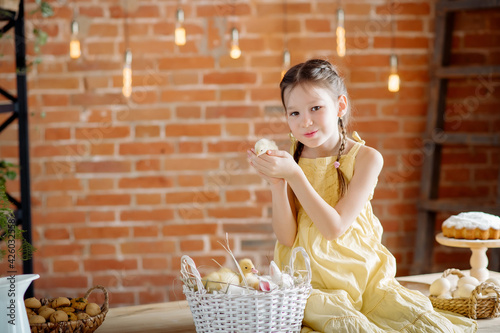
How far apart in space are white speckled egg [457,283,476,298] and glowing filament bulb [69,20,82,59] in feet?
5.59

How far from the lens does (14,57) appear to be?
8.73ft

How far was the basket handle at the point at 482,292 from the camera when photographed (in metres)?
1.77

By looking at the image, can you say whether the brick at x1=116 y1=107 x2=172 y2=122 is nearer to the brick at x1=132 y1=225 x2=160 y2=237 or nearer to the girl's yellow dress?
the brick at x1=132 y1=225 x2=160 y2=237

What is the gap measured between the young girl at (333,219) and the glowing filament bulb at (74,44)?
1169 mm

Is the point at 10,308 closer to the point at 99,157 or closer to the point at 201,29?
the point at 99,157

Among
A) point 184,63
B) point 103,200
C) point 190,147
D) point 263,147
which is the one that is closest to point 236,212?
point 190,147

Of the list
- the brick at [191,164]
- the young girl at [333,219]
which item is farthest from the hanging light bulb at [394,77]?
the young girl at [333,219]

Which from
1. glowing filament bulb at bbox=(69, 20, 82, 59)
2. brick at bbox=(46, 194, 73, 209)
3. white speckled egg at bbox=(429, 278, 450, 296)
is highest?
glowing filament bulb at bbox=(69, 20, 82, 59)

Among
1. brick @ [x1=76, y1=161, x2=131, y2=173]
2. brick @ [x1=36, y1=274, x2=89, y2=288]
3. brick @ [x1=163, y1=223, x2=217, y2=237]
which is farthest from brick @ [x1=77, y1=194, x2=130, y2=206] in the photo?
brick @ [x1=36, y1=274, x2=89, y2=288]

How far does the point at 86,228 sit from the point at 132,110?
0.56 metres

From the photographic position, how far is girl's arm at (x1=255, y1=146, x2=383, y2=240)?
61.0 inches

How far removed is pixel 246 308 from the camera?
4.51ft

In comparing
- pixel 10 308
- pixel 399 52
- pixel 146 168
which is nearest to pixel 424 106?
pixel 399 52

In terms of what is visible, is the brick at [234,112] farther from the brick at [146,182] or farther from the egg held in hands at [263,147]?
the egg held in hands at [263,147]
